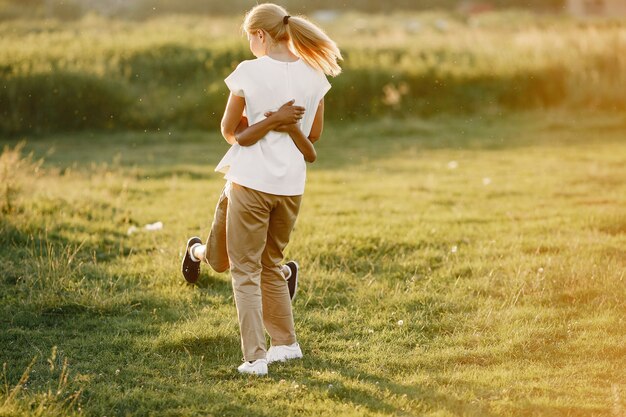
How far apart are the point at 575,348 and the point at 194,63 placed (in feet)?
47.9

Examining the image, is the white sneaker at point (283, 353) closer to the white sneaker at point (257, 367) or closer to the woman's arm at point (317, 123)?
the white sneaker at point (257, 367)

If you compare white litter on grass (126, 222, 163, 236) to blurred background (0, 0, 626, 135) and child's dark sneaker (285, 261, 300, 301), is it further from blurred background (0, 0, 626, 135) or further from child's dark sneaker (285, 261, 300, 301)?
blurred background (0, 0, 626, 135)

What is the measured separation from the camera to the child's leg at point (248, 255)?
499 cm

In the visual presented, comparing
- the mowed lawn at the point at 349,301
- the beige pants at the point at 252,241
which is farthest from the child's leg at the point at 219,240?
the mowed lawn at the point at 349,301

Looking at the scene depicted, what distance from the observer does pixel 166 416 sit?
460 cm

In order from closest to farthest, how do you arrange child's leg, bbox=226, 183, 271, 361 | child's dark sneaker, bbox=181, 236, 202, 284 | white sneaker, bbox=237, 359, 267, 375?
child's leg, bbox=226, 183, 271, 361 < white sneaker, bbox=237, 359, 267, 375 < child's dark sneaker, bbox=181, 236, 202, 284

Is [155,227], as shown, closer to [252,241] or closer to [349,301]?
[349,301]

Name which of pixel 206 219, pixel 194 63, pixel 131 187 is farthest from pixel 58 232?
pixel 194 63

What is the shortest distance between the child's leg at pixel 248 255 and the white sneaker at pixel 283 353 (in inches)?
11.3

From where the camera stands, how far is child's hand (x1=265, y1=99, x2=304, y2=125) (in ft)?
16.1

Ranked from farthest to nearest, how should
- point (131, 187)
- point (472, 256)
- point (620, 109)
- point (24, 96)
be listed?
point (620, 109) → point (24, 96) → point (131, 187) → point (472, 256)

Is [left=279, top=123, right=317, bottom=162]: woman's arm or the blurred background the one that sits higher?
[left=279, top=123, right=317, bottom=162]: woman's arm

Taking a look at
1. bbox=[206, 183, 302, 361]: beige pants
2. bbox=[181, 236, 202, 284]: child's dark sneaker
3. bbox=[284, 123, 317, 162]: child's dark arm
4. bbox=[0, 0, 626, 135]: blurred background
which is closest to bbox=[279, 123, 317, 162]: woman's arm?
bbox=[284, 123, 317, 162]: child's dark arm

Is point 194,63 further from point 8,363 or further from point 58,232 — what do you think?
point 8,363
